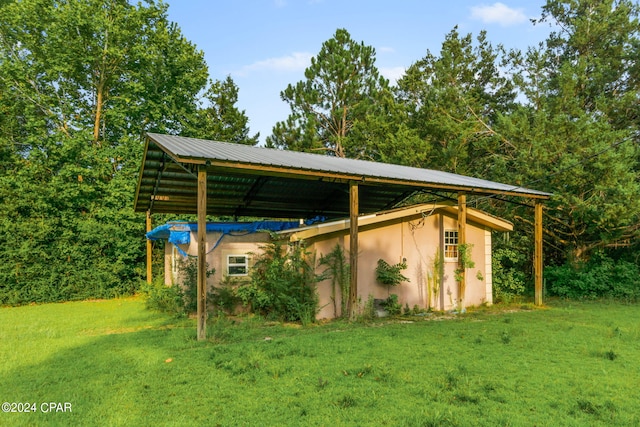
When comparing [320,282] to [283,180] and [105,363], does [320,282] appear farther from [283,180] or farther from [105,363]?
[105,363]

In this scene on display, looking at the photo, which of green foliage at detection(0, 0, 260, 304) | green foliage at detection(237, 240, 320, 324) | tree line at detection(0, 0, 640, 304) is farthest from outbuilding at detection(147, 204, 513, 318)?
green foliage at detection(0, 0, 260, 304)

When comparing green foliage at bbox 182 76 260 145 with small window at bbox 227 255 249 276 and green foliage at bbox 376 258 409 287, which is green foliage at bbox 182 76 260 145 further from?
green foliage at bbox 376 258 409 287

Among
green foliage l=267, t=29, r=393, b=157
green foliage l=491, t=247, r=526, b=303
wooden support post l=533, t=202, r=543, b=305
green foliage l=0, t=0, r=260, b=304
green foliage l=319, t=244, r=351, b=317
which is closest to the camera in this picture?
green foliage l=319, t=244, r=351, b=317

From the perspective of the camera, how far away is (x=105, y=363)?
19.0 feet

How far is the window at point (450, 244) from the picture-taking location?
11.6 meters

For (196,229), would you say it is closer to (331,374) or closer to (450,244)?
(331,374)

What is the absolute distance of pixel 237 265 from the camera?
11266mm


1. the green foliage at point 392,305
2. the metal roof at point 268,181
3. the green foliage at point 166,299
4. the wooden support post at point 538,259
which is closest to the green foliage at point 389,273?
the green foliage at point 392,305

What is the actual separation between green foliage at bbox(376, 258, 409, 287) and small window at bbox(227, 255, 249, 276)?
3674 millimetres

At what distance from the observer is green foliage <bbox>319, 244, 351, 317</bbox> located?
952 cm

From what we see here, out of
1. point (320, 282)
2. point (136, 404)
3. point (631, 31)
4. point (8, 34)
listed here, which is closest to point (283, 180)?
point (320, 282)

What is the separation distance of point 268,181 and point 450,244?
18.0 ft

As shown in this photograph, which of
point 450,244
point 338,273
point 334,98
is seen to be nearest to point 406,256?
point 450,244

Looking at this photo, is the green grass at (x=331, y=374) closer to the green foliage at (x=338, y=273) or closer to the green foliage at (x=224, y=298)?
the green foliage at (x=338, y=273)
